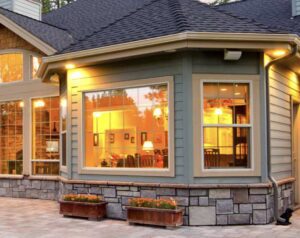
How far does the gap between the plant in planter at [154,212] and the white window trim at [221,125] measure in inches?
25.0

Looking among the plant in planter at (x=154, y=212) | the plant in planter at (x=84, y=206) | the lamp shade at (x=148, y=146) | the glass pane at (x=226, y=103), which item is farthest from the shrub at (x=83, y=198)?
the glass pane at (x=226, y=103)

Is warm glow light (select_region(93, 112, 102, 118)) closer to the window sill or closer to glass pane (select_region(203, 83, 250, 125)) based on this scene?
the window sill

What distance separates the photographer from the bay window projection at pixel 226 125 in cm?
688

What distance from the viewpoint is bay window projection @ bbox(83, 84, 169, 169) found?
718cm

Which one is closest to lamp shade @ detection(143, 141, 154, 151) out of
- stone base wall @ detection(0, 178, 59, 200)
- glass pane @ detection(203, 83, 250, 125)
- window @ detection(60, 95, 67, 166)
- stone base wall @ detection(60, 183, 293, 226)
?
stone base wall @ detection(60, 183, 293, 226)

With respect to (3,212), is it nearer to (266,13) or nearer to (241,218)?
(241,218)

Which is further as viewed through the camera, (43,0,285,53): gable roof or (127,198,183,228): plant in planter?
(43,0,285,53): gable roof

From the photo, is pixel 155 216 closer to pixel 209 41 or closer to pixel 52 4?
pixel 209 41

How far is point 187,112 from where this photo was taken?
22.3 ft

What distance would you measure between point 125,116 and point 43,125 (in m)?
3.59

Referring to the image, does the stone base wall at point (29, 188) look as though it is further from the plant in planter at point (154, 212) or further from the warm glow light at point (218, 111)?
the warm glow light at point (218, 111)

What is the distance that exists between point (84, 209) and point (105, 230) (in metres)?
0.98

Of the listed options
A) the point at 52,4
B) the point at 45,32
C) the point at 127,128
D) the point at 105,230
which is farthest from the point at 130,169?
the point at 52,4

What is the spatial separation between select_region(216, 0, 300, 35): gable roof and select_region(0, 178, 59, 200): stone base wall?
18.1ft
